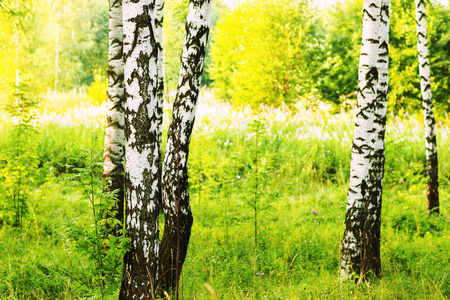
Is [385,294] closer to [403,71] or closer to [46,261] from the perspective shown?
[46,261]

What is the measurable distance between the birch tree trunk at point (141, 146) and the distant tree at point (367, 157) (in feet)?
6.60

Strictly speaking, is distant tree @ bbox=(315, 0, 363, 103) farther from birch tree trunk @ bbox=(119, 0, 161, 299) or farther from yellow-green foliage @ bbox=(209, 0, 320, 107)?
birch tree trunk @ bbox=(119, 0, 161, 299)

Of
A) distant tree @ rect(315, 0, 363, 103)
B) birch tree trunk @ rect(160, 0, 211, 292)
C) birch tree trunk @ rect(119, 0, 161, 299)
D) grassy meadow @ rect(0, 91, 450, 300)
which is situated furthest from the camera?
distant tree @ rect(315, 0, 363, 103)

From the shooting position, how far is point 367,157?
13.0ft

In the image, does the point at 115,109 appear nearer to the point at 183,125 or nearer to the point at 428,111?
the point at 183,125

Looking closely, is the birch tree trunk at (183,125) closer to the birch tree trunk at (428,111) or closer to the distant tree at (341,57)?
the birch tree trunk at (428,111)

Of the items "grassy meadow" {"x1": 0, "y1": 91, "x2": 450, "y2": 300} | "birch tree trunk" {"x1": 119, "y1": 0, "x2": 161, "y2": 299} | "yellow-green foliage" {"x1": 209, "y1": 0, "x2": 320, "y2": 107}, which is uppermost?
"yellow-green foliage" {"x1": 209, "y1": 0, "x2": 320, "y2": 107}

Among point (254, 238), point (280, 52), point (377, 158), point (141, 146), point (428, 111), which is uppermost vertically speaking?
point (280, 52)

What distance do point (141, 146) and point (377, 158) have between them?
8.90 ft

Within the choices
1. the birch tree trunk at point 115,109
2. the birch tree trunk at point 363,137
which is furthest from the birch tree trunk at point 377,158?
the birch tree trunk at point 115,109

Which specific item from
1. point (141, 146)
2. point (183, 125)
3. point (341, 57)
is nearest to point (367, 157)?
point (183, 125)

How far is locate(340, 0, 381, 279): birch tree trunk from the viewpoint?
12.9ft

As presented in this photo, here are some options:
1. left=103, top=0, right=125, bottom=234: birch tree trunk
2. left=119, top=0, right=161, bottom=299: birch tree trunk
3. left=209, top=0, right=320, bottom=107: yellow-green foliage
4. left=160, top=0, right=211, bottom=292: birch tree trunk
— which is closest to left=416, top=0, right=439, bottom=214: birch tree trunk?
left=160, top=0, right=211, bottom=292: birch tree trunk

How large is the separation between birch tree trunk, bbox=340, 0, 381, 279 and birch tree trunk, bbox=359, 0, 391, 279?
0.69ft
